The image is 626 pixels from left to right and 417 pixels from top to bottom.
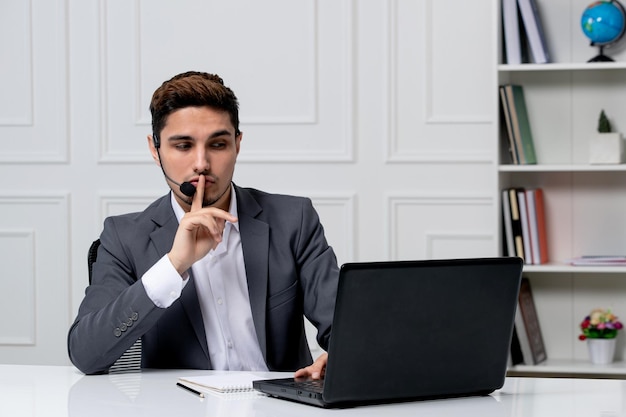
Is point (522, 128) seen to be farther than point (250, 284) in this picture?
Yes

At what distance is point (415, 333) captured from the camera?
155 centimetres

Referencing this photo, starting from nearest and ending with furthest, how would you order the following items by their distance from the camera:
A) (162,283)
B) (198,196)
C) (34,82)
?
(162,283) < (198,196) < (34,82)

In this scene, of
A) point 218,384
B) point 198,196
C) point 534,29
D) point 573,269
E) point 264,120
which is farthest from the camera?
point 264,120

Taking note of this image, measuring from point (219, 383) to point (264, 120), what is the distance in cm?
234

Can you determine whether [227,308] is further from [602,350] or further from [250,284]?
[602,350]

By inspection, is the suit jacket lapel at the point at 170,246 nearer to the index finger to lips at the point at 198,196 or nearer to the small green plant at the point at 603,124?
the index finger to lips at the point at 198,196

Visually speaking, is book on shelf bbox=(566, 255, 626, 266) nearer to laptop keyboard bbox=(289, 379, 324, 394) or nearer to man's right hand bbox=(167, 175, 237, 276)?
man's right hand bbox=(167, 175, 237, 276)

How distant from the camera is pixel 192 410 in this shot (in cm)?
152

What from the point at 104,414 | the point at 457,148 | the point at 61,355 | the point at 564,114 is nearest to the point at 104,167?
the point at 61,355

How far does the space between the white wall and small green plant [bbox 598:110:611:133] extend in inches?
16.6

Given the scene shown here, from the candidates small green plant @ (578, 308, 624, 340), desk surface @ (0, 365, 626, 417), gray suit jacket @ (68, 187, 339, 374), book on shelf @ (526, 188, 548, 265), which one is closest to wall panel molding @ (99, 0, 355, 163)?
book on shelf @ (526, 188, 548, 265)

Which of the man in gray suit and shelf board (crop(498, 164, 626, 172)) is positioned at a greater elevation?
shelf board (crop(498, 164, 626, 172))

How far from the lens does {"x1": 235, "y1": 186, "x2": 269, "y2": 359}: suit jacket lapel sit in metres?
2.09

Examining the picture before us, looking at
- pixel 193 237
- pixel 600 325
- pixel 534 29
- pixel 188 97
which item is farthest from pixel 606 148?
pixel 193 237
